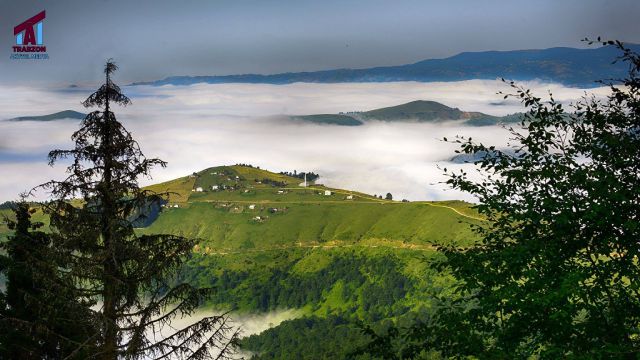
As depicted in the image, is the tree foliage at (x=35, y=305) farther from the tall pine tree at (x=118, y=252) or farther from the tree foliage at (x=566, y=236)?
the tree foliage at (x=566, y=236)

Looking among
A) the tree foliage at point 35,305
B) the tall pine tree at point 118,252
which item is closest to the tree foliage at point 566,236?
the tall pine tree at point 118,252

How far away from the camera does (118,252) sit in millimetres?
24719

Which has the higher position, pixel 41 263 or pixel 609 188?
pixel 609 188

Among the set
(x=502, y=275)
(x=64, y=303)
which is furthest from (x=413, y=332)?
(x=64, y=303)

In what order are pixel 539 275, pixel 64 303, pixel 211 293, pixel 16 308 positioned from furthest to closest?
pixel 16 308, pixel 211 293, pixel 64 303, pixel 539 275

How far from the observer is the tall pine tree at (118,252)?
24500mm

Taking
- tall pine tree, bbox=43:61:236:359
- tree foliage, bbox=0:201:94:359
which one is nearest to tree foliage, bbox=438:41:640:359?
tall pine tree, bbox=43:61:236:359

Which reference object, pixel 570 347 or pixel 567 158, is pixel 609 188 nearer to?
pixel 567 158

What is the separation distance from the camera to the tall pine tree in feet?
80.4

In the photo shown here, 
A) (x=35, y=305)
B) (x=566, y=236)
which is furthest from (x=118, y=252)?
(x=566, y=236)

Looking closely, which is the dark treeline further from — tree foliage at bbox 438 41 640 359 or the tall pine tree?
tree foliage at bbox 438 41 640 359

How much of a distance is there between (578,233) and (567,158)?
2.58 metres

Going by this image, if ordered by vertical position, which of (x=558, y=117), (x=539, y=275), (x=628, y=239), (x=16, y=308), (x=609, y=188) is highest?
(x=558, y=117)

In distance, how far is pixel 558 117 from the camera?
73.9 ft
